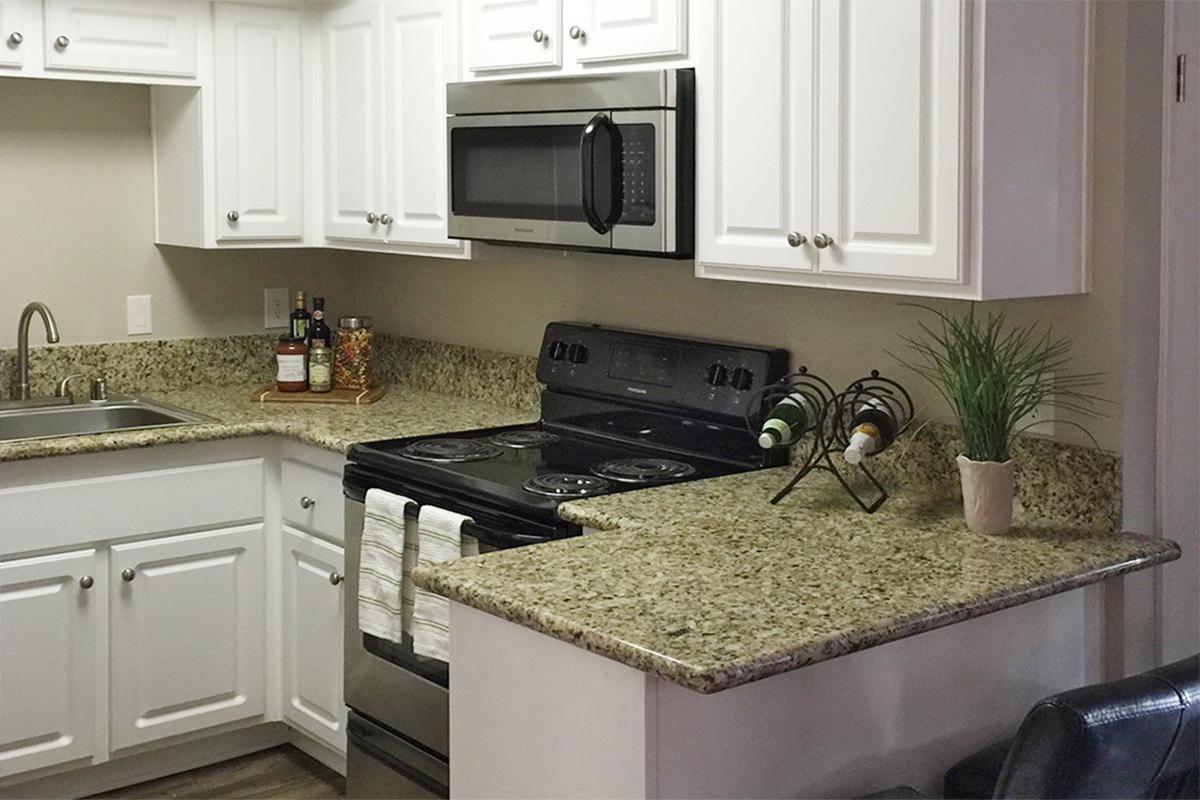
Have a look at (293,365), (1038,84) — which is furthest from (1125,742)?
(293,365)

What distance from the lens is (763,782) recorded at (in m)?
1.95

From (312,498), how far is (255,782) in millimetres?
745

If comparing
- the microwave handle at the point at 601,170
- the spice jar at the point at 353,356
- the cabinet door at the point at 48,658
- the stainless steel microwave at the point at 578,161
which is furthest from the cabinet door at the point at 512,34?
the cabinet door at the point at 48,658

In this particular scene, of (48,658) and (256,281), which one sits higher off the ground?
(256,281)

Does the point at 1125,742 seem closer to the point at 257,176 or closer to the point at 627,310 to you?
the point at 627,310

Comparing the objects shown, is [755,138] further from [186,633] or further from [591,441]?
[186,633]

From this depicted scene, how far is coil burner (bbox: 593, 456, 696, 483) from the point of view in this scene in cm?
284

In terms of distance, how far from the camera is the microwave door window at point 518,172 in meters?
2.98

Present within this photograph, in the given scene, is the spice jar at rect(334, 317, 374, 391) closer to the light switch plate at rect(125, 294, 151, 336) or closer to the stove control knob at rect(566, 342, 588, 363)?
the light switch plate at rect(125, 294, 151, 336)

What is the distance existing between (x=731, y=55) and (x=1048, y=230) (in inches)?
26.0

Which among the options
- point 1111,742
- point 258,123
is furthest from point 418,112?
point 1111,742

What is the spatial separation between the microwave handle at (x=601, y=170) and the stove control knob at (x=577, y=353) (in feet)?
1.82

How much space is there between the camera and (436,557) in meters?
2.82

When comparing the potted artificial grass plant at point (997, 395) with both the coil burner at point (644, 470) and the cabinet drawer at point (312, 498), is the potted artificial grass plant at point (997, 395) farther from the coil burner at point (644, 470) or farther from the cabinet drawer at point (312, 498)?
the cabinet drawer at point (312, 498)
